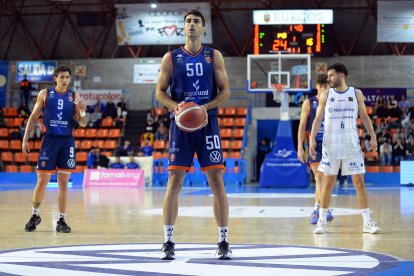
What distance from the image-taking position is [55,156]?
32.2 feet

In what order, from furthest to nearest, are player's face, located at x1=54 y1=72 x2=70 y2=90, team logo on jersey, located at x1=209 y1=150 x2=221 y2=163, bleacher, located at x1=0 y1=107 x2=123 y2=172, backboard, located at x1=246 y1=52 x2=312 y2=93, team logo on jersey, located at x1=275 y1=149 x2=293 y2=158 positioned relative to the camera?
bleacher, located at x1=0 y1=107 x2=123 y2=172
backboard, located at x1=246 y1=52 x2=312 y2=93
team logo on jersey, located at x1=275 y1=149 x2=293 y2=158
player's face, located at x1=54 y1=72 x2=70 y2=90
team logo on jersey, located at x1=209 y1=150 x2=221 y2=163

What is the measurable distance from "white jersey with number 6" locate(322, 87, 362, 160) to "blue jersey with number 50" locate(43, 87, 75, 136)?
336cm

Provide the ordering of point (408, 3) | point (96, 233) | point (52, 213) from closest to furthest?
point (96, 233) → point (52, 213) → point (408, 3)

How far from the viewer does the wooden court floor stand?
8.04 meters

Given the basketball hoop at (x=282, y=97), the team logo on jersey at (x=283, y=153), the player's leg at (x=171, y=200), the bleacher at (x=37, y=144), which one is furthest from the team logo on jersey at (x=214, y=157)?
the bleacher at (x=37, y=144)

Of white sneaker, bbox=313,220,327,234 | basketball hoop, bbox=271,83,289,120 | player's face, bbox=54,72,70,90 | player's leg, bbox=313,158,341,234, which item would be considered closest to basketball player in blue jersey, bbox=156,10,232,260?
white sneaker, bbox=313,220,327,234

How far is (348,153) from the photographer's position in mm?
9281

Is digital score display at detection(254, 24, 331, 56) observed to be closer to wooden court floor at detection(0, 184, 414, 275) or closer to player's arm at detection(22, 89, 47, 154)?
wooden court floor at detection(0, 184, 414, 275)

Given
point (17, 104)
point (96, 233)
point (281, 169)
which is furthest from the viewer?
point (17, 104)

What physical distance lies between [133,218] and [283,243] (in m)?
4.03

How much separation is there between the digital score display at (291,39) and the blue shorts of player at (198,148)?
2014 cm

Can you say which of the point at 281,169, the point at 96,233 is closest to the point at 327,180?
the point at 96,233

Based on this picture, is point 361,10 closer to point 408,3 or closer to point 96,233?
point 408,3

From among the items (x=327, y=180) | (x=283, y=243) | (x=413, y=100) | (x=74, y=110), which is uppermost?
(x=413, y=100)
